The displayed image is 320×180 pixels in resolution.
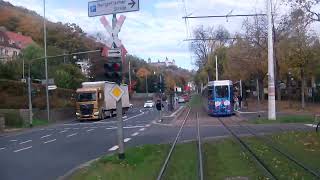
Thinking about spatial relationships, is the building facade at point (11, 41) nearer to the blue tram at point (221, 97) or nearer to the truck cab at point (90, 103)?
the truck cab at point (90, 103)

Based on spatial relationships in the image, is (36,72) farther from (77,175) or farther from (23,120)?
(77,175)

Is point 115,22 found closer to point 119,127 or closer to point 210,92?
point 119,127

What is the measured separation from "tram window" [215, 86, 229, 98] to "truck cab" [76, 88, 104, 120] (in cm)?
1468

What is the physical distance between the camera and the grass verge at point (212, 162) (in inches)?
550

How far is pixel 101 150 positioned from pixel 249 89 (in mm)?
78671

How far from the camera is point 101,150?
79.0 ft

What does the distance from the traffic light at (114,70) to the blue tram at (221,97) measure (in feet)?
97.7

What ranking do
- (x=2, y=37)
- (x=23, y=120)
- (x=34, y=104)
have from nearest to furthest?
(x=23, y=120)
(x=34, y=104)
(x=2, y=37)

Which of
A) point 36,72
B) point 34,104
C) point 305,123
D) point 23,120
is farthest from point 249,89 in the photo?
point 305,123

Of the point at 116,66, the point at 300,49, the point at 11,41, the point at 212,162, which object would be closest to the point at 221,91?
the point at 300,49

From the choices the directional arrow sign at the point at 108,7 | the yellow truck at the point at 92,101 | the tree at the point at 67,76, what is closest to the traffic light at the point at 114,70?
the directional arrow sign at the point at 108,7

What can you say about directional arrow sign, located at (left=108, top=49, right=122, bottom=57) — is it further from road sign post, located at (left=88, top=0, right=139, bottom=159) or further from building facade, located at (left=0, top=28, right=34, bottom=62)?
building facade, located at (left=0, top=28, right=34, bottom=62)

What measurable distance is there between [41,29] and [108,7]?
101882mm

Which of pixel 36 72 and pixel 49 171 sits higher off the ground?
pixel 36 72
